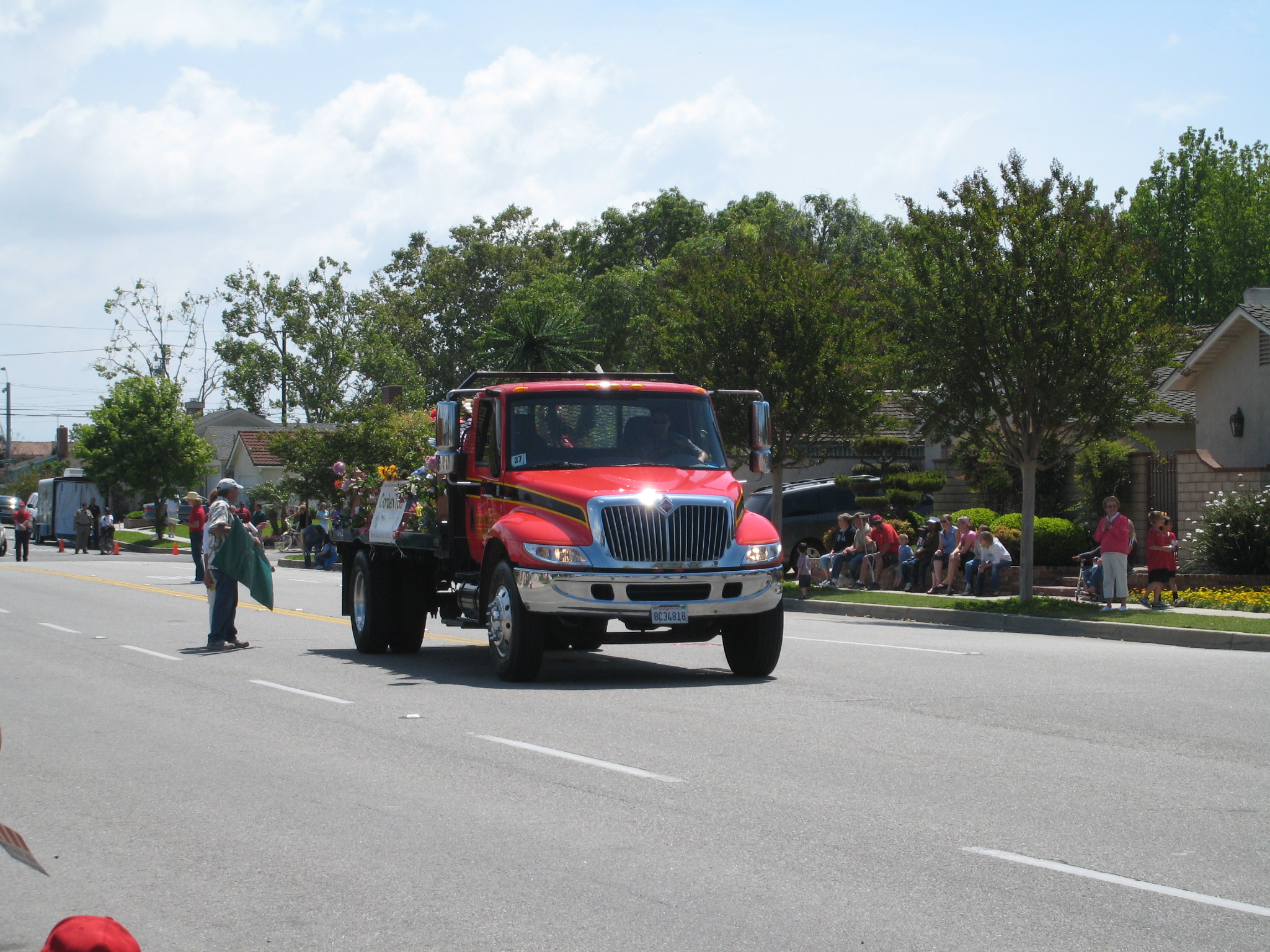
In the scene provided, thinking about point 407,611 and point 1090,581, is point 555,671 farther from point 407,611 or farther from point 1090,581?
point 1090,581

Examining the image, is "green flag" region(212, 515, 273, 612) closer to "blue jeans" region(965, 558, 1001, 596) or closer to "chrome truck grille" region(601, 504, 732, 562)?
"chrome truck grille" region(601, 504, 732, 562)

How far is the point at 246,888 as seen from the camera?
5.94 m

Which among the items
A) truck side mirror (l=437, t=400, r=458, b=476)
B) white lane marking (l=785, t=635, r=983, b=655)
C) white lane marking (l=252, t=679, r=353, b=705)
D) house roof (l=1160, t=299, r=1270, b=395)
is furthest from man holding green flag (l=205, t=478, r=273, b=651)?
house roof (l=1160, t=299, r=1270, b=395)

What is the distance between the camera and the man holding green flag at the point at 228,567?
15.8 m

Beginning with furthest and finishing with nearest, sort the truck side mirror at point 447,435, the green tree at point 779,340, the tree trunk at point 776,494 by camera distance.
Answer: the tree trunk at point 776,494 → the green tree at point 779,340 → the truck side mirror at point 447,435

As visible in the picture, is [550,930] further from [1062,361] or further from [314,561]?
[314,561]

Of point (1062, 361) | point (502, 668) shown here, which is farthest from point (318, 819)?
point (1062, 361)

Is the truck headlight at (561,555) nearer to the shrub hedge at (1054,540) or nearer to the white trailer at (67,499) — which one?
the shrub hedge at (1054,540)

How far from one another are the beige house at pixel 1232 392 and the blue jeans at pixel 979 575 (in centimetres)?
410

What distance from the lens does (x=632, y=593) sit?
1186 cm

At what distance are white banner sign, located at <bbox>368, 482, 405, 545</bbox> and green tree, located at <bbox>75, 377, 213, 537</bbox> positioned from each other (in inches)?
1935

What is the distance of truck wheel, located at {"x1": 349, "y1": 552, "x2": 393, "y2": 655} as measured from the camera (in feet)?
50.0

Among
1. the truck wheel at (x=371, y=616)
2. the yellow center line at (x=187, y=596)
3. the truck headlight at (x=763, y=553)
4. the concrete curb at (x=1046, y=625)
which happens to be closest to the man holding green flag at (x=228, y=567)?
the truck wheel at (x=371, y=616)

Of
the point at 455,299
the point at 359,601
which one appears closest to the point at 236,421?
the point at 455,299
